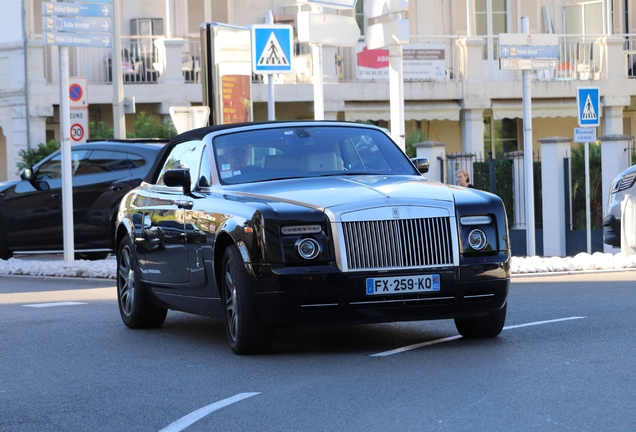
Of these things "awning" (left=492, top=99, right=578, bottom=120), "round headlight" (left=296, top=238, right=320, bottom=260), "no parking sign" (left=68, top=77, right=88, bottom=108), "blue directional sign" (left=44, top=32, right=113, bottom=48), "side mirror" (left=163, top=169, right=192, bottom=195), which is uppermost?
"blue directional sign" (left=44, top=32, right=113, bottom=48)

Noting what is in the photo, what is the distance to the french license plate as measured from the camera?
29.4 feet

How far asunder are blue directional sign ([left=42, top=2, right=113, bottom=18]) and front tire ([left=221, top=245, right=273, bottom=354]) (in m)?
11.2

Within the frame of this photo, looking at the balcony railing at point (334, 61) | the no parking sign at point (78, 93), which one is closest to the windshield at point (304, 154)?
the no parking sign at point (78, 93)

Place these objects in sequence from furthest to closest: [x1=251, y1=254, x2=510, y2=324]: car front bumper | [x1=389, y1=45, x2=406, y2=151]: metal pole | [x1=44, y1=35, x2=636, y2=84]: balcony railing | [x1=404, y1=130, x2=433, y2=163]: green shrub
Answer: [x1=44, y1=35, x2=636, y2=84]: balcony railing, [x1=404, y1=130, x2=433, y2=163]: green shrub, [x1=389, y1=45, x2=406, y2=151]: metal pole, [x1=251, y1=254, x2=510, y2=324]: car front bumper

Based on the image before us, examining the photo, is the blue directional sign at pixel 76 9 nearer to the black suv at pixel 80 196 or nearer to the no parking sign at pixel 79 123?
the black suv at pixel 80 196

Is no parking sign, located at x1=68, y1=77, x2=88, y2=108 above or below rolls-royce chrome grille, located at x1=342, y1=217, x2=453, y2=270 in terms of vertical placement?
above

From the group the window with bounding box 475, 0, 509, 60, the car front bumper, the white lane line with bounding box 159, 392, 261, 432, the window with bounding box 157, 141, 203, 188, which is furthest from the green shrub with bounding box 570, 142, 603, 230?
the white lane line with bounding box 159, 392, 261, 432

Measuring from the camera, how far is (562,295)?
533 inches

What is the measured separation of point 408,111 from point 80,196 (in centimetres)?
1760

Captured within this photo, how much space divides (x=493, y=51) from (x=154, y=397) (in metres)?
32.5

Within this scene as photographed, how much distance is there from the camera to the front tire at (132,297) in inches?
455

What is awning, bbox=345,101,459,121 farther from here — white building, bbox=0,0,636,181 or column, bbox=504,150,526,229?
column, bbox=504,150,526,229

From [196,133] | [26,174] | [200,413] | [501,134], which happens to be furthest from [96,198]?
[501,134]

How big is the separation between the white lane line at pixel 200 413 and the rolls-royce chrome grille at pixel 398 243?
1.64 m
